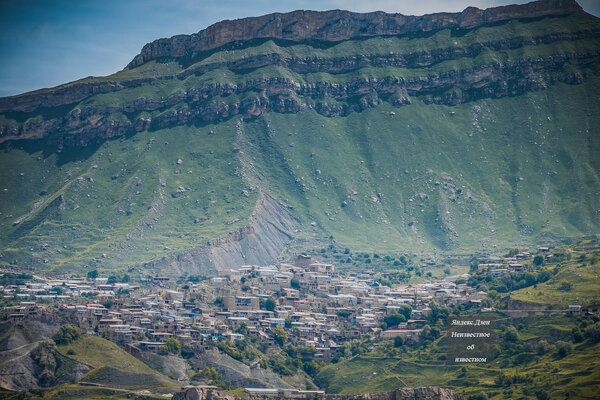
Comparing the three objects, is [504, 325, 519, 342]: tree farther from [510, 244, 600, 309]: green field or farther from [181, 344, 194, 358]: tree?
[181, 344, 194, 358]: tree

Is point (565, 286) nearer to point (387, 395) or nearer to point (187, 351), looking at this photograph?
Result: point (387, 395)

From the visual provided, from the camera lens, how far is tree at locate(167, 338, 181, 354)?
182500 mm

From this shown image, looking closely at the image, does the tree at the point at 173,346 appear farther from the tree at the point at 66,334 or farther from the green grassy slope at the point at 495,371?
the green grassy slope at the point at 495,371

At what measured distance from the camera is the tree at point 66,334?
176000 millimetres

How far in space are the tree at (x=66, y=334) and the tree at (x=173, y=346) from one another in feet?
42.9

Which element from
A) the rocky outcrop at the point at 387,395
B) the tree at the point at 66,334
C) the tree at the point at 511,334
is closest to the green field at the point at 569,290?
the tree at the point at 511,334

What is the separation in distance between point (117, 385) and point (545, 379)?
54.8 m

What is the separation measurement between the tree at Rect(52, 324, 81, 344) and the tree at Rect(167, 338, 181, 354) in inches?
515

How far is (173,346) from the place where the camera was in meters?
183

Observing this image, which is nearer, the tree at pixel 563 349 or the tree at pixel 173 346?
the tree at pixel 563 349

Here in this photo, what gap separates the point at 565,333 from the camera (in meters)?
170

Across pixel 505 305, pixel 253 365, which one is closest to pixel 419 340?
pixel 505 305

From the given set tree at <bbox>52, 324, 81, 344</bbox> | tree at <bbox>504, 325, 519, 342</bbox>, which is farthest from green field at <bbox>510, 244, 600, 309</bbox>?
tree at <bbox>52, 324, 81, 344</bbox>

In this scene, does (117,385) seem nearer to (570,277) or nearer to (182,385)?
(182,385)
